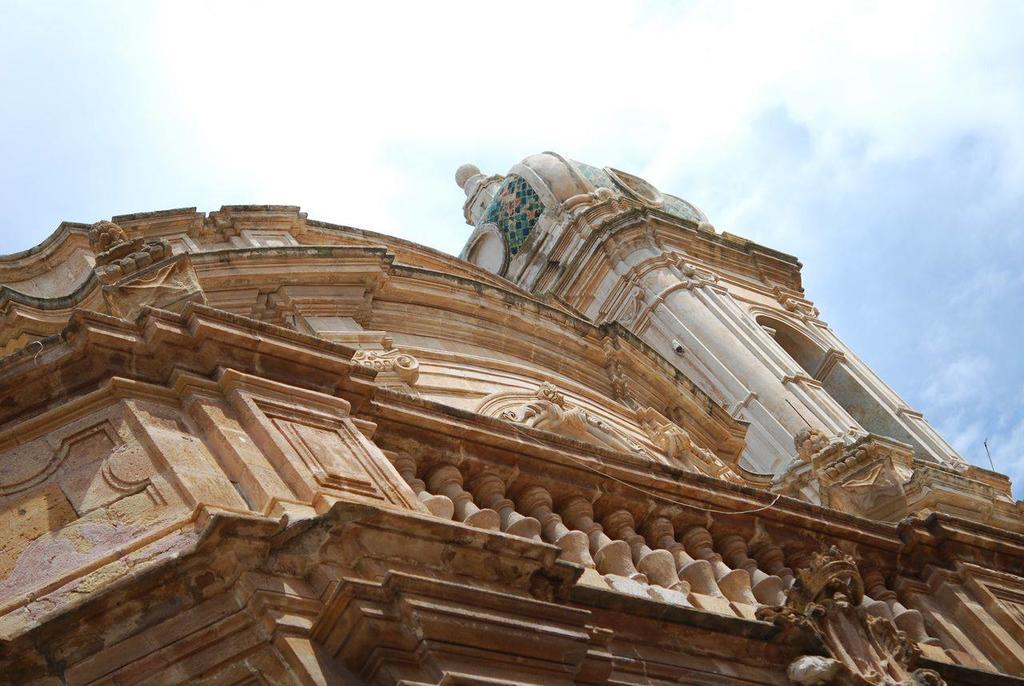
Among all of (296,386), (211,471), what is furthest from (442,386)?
(211,471)

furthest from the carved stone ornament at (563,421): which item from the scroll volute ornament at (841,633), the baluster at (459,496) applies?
the baluster at (459,496)

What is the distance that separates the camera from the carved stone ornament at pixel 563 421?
14055 millimetres

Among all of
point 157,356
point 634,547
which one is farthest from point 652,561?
point 157,356

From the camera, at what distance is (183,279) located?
868 cm

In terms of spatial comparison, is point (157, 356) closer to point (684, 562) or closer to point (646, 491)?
point (646, 491)

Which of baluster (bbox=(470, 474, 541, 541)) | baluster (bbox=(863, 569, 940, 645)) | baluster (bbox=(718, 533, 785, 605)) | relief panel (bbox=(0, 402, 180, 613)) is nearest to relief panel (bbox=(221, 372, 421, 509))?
relief panel (bbox=(0, 402, 180, 613))

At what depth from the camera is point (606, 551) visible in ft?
28.7

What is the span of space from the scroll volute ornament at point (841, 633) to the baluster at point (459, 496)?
1.76m

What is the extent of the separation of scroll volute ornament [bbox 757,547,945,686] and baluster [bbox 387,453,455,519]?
2023 mm

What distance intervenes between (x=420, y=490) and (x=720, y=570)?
2.33 metres

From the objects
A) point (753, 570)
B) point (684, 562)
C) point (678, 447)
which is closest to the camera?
point (684, 562)

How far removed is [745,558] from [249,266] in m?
7.43

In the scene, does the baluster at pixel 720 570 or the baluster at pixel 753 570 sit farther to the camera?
the baluster at pixel 753 570

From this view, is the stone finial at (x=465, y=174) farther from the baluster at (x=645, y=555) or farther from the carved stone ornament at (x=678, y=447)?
the baluster at (x=645, y=555)
